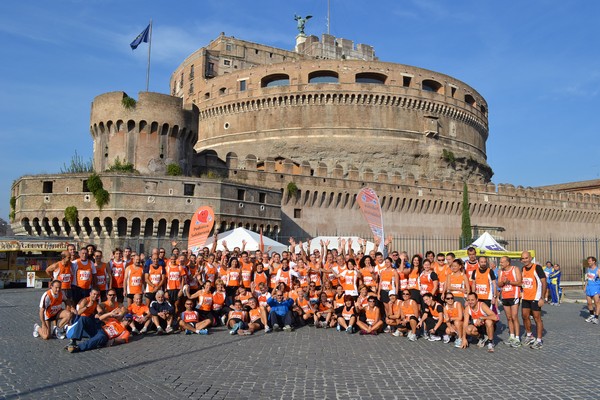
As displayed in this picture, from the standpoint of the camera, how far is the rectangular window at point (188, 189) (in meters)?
22.6

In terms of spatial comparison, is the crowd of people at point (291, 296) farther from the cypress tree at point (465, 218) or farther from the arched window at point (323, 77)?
the arched window at point (323, 77)

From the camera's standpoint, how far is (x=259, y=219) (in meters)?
25.3

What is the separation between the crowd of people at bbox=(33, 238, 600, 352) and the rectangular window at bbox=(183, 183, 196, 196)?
11.5m

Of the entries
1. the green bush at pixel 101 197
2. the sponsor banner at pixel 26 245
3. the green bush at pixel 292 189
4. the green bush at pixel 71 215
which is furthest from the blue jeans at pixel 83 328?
the green bush at pixel 292 189

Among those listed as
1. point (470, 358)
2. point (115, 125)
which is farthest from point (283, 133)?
point (470, 358)

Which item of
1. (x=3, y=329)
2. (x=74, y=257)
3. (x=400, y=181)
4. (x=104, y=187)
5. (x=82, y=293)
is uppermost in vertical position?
(x=400, y=181)

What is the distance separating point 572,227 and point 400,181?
20.6 m

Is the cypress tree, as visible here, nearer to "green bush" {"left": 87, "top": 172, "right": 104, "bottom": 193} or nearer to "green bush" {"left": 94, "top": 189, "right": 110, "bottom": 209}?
"green bush" {"left": 94, "top": 189, "right": 110, "bottom": 209}

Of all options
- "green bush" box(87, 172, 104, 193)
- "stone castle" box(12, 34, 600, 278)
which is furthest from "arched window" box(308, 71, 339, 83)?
"green bush" box(87, 172, 104, 193)

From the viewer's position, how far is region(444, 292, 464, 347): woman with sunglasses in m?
8.48

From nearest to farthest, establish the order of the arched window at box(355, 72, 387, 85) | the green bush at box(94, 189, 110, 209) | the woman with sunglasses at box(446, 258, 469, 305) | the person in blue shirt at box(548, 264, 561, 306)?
the woman with sunglasses at box(446, 258, 469, 305) < the person in blue shirt at box(548, 264, 561, 306) < the green bush at box(94, 189, 110, 209) < the arched window at box(355, 72, 387, 85)

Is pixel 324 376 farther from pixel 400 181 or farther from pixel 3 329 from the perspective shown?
pixel 400 181

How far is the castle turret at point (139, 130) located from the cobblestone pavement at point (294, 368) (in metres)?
15.7

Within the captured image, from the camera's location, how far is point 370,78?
45469 millimetres
